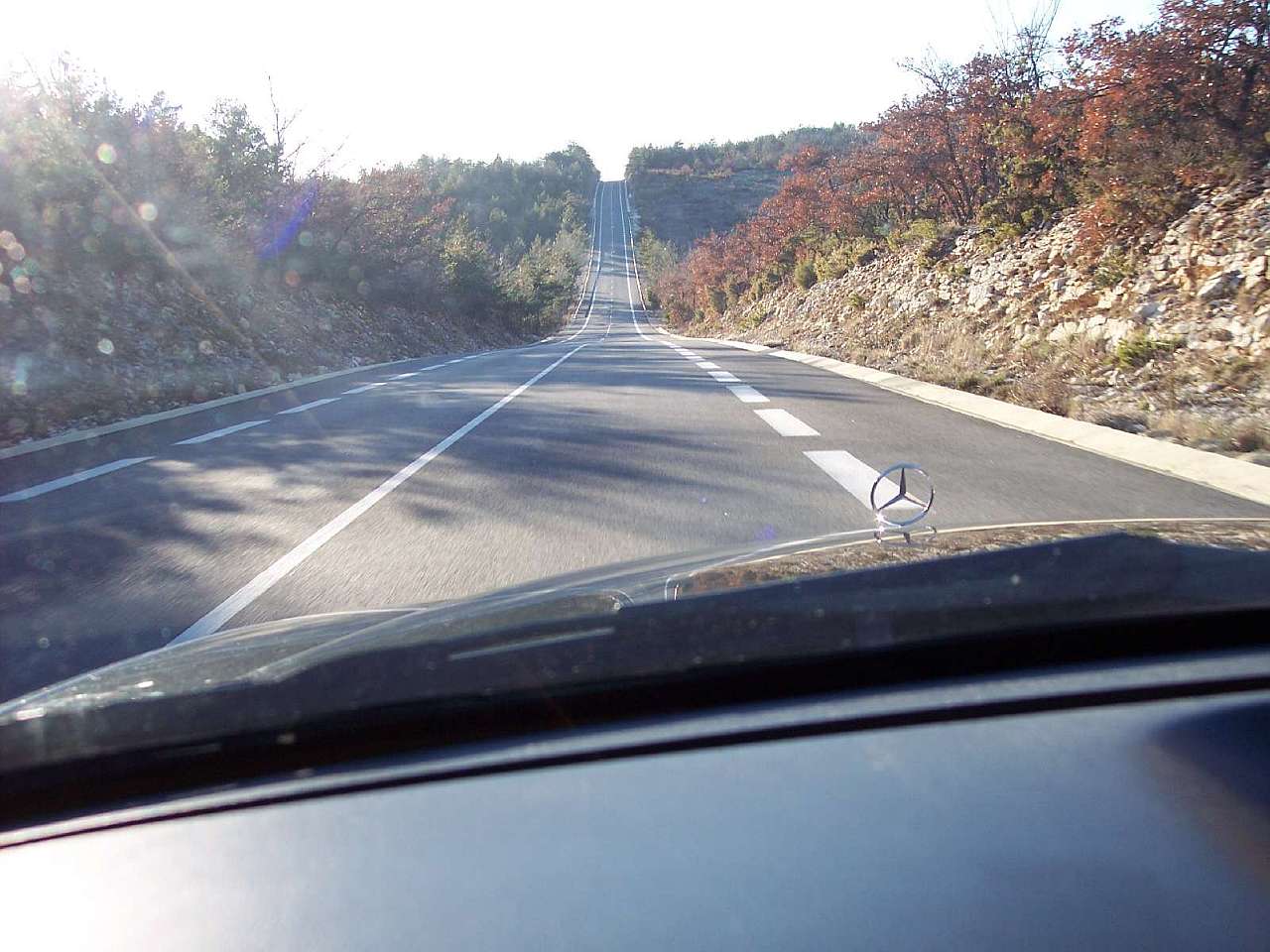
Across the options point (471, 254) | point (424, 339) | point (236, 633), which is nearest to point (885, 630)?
point (236, 633)

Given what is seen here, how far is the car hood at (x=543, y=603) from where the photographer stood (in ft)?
7.11

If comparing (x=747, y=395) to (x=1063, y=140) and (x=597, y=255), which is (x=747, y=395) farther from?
(x=597, y=255)

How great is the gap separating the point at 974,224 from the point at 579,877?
24.8 meters

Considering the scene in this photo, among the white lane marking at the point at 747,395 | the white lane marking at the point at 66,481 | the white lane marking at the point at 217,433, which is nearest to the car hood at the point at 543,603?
the white lane marking at the point at 66,481

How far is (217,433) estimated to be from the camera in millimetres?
11242

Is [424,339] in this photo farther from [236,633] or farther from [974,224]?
[236,633]

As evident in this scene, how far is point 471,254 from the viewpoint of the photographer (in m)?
47.6

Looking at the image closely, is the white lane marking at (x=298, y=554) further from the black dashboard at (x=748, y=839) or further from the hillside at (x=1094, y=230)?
the hillside at (x=1094, y=230)

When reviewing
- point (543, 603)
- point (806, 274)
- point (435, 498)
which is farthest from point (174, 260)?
point (806, 274)

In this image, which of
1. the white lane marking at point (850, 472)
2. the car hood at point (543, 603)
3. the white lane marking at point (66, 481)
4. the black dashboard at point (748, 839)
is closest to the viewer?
the black dashboard at point (748, 839)

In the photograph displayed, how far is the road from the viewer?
511 centimetres

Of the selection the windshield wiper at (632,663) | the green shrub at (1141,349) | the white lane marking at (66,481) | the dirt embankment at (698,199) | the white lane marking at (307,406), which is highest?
the dirt embankment at (698,199)

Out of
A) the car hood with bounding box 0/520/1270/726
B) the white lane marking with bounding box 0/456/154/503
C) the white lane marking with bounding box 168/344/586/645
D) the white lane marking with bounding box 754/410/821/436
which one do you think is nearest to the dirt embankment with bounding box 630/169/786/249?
the white lane marking with bounding box 754/410/821/436

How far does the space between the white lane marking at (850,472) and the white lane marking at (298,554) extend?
328 centimetres
